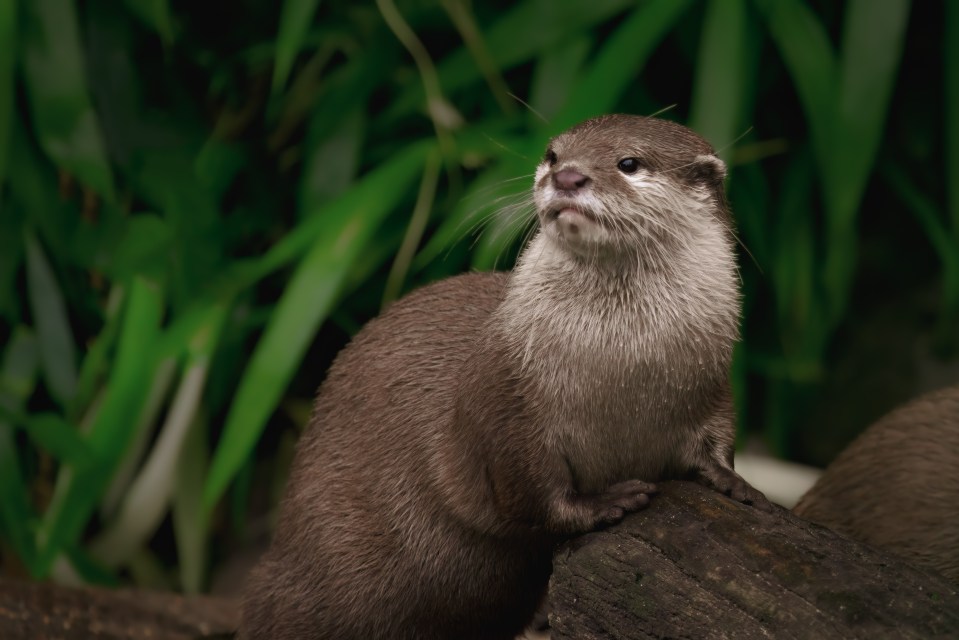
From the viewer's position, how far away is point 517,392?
1780 millimetres

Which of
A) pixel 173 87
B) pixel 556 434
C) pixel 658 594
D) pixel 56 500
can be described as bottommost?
pixel 56 500

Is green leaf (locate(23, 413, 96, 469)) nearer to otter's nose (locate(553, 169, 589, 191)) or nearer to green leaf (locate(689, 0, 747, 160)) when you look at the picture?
green leaf (locate(689, 0, 747, 160))

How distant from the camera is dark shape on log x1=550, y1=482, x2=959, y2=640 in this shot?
1602 millimetres

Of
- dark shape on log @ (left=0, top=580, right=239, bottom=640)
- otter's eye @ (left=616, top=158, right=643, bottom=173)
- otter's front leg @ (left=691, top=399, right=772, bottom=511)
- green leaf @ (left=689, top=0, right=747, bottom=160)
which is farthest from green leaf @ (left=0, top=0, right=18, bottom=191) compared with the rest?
otter's front leg @ (left=691, top=399, right=772, bottom=511)

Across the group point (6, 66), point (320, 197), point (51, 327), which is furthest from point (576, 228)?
point (51, 327)

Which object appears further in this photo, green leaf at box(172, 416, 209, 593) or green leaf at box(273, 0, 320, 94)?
green leaf at box(172, 416, 209, 593)

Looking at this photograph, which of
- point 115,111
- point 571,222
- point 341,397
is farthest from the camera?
point 115,111

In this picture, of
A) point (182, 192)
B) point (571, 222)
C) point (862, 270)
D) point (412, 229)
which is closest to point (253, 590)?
point (571, 222)

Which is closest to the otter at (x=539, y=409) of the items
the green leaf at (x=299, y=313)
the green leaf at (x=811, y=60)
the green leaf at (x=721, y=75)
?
the green leaf at (x=299, y=313)

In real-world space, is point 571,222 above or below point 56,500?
above

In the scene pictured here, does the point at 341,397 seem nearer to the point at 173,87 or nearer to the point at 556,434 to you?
the point at 556,434

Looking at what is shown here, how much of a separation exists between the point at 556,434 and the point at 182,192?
1820 millimetres

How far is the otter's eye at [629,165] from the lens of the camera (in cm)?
171

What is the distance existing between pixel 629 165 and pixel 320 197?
172 centimetres
